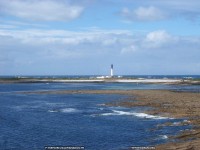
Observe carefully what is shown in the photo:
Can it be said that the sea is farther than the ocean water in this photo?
No

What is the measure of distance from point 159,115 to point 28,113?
19713mm

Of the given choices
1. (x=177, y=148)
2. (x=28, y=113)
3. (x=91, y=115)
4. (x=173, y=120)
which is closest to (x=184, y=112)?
(x=173, y=120)

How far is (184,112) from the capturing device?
6034 centimetres

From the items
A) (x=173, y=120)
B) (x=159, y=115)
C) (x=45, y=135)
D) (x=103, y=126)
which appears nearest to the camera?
(x=45, y=135)

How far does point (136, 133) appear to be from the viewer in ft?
141

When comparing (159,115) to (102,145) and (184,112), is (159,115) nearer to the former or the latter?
(184,112)

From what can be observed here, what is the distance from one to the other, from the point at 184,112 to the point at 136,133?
63.3ft

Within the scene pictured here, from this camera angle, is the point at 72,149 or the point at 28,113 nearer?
the point at 72,149

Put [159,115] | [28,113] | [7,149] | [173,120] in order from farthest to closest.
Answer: [28,113] < [159,115] < [173,120] < [7,149]

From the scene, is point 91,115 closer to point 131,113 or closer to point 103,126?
point 131,113

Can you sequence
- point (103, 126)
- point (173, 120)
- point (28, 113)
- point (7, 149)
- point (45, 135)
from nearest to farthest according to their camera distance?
point (7, 149), point (45, 135), point (103, 126), point (173, 120), point (28, 113)

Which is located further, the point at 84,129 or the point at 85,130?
the point at 84,129

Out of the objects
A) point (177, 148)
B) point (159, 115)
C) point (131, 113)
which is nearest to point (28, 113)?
point (131, 113)

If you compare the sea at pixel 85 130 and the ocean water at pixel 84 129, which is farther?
the ocean water at pixel 84 129
